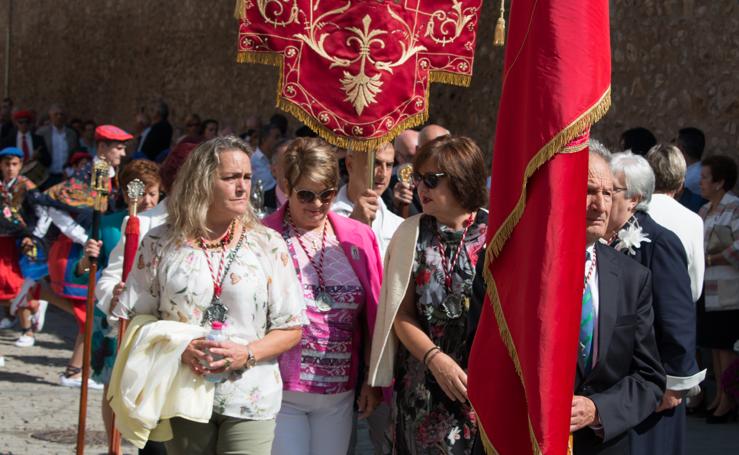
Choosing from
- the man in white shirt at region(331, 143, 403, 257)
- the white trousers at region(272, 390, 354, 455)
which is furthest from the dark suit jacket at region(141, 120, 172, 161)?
the white trousers at region(272, 390, 354, 455)

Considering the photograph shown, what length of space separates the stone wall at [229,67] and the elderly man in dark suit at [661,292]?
6531mm

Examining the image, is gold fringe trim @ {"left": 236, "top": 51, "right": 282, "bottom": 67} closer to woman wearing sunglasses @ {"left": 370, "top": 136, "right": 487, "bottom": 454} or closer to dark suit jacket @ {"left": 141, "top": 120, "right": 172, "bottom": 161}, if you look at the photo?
woman wearing sunglasses @ {"left": 370, "top": 136, "right": 487, "bottom": 454}

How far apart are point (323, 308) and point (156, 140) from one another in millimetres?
14164

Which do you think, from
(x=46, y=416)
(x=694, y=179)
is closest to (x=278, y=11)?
(x=46, y=416)

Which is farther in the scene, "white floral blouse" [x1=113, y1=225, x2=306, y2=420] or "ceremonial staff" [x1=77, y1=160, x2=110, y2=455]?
"ceremonial staff" [x1=77, y1=160, x2=110, y2=455]

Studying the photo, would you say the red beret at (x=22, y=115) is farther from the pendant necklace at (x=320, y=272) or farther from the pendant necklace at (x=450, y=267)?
the pendant necklace at (x=450, y=267)

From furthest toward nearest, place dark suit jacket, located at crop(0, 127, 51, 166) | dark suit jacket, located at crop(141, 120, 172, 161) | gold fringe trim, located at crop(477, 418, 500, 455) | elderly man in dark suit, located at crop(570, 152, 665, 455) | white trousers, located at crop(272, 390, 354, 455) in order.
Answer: dark suit jacket, located at crop(0, 127, 51, 166), dark suit jacket, located at crop(141, 120, 172, 161), white trousers, located at crop(272, 390, 354, 455), elderly man in dark suit, located at crop(570, 152, 665, 455), gold fringe trim, located at crop(477, 418, 500, 455)

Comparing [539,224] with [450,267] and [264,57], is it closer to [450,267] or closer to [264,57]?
[450,267]

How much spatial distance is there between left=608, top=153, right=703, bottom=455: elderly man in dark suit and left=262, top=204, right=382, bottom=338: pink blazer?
3.38ft

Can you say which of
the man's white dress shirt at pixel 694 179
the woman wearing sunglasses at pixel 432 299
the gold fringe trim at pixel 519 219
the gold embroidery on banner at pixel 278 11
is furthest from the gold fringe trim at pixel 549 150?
the man's white dress shirt at pixel 694 179

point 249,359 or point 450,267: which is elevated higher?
point 450,267

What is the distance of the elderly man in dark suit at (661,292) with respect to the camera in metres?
4.77

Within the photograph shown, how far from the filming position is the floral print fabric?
4.93m

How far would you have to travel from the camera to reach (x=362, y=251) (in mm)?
5523
